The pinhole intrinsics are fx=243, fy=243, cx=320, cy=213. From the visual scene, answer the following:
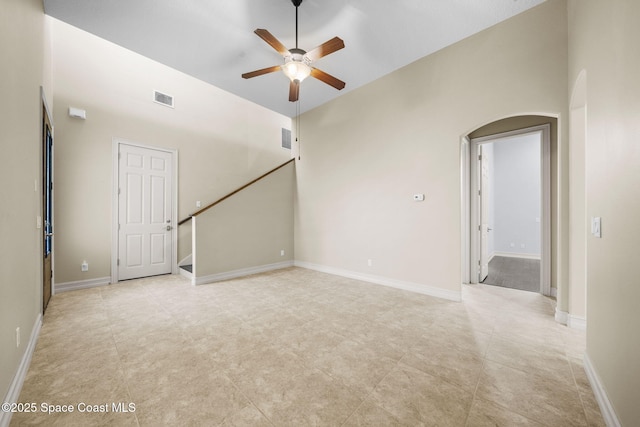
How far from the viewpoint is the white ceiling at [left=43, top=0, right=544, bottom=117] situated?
272 cm

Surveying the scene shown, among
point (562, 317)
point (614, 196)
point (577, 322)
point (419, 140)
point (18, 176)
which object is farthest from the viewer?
point (419, 140)

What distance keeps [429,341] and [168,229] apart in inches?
190

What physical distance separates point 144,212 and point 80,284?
1419 mm

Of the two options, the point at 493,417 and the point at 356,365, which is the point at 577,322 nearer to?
the point at 493,417

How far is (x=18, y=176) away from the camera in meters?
1.75

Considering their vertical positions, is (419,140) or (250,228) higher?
(419,140)

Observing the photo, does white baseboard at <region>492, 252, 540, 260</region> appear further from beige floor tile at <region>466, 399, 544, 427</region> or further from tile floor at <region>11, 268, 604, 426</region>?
beige floor tile at <region>466, 399, 544, 427</region>

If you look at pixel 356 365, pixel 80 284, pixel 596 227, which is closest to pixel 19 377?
pixel 356 365

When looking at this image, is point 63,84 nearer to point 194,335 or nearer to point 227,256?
point 227,256

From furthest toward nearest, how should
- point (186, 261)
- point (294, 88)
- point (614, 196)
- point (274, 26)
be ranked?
point (186, 261)
point (294, 88)
point (274, 26)
point (614, 196)

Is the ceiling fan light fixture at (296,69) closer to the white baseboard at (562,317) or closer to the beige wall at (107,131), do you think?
the beige wall at (107,131)

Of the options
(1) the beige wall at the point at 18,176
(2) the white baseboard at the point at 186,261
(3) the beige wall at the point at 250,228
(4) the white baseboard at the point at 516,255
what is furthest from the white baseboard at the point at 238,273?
(4) the white baseboard at the point at 516,255

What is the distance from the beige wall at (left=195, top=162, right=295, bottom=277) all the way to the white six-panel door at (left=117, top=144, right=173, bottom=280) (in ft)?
3.80

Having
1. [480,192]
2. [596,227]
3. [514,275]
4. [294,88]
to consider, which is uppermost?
[294,88]
